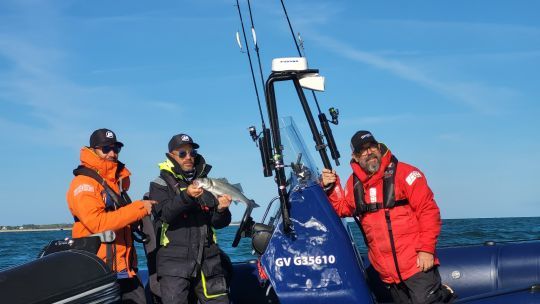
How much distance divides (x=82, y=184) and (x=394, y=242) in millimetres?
2081

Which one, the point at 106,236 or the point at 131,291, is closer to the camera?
the point at 106,236

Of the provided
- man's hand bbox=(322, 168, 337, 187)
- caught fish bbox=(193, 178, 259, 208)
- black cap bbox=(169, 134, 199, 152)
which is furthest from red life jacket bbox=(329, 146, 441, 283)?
black cap bbox=(169, 134, 199, 152)

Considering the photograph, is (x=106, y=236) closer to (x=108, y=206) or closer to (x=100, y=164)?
(x=108, y=206)

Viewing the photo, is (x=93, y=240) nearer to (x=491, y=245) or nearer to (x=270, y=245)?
(x=270, y=245)

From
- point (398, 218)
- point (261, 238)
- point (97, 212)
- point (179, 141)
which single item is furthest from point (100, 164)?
point (398, 218)

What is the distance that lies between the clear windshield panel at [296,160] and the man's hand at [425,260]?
2.94 ft

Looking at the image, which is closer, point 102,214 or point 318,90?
point 102,214

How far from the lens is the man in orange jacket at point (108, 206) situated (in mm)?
4066

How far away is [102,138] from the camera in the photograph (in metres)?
4.29

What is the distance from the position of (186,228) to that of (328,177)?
3.53 feet

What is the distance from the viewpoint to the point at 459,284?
533 cm

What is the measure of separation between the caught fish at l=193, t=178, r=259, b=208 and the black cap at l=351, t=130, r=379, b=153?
0.83 meters

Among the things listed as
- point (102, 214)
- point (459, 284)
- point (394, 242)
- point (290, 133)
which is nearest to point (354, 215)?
point (394, 242)

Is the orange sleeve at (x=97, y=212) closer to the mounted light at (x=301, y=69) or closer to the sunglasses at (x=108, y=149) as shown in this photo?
the sunglasses at (x=108, y=149)
